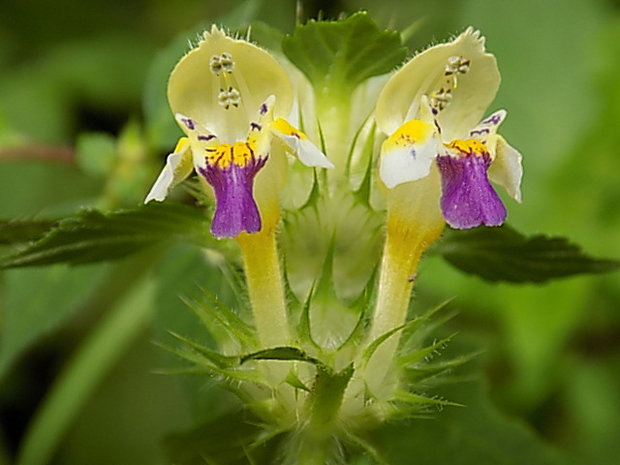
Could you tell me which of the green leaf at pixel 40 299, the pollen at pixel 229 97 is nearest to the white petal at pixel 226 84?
the pollen at pixel 229 97

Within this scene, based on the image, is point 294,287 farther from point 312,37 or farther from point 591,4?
point 591,4

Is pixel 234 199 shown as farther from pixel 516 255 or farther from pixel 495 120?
pixel 516 255

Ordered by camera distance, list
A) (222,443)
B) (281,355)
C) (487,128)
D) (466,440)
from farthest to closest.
→ (466,440), (222,443), (487,128), (281,355)

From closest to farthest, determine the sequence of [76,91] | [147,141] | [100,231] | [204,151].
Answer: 1. [204,151]
2. [100,231]
3. [147,141]
4. [76,91]

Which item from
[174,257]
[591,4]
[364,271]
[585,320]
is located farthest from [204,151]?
[591,4]

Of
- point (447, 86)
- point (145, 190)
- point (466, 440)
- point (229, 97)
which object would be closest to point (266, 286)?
point (229, 97)

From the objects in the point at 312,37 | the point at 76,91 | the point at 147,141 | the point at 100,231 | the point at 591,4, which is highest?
the point at 591,4

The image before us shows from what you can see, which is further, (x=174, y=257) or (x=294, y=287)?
(x=174, y=257)
